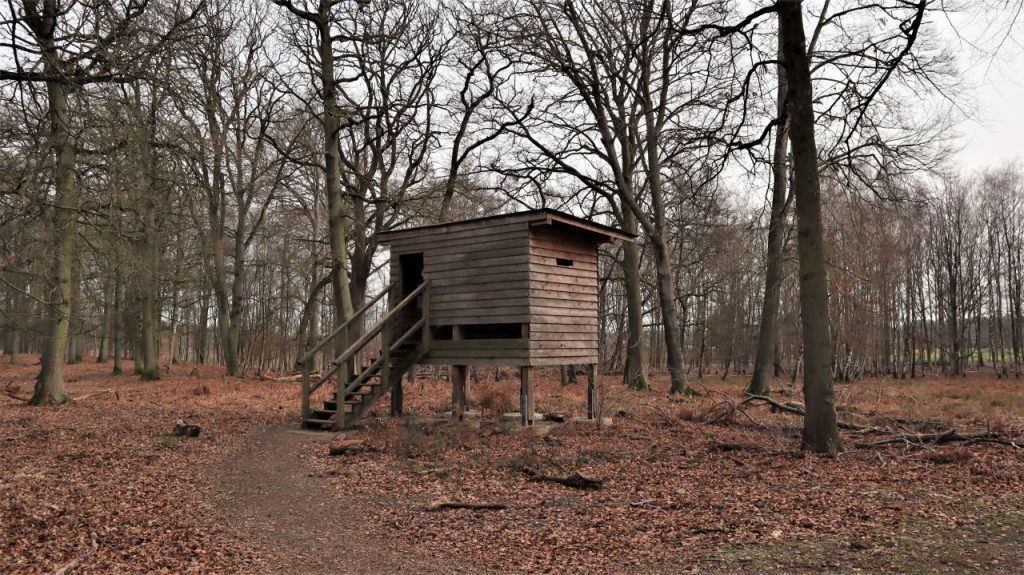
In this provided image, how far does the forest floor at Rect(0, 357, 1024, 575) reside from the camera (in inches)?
236

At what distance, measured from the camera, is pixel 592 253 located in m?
15.9

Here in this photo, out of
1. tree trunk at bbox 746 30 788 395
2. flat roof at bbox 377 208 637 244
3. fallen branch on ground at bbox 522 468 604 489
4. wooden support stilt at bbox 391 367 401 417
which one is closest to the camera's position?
fallen branch on ground at bbox 522 468 604 489

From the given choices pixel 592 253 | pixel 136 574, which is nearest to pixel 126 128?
pixel 136 574

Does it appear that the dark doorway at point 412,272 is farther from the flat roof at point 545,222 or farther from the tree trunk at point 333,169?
the tree trunk at point 333,169

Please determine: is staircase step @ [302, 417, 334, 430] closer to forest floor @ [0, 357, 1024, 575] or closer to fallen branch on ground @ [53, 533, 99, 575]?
forest floor @ [0, 357, 1024, 575]

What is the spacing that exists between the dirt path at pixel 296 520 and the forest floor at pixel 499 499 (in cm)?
4

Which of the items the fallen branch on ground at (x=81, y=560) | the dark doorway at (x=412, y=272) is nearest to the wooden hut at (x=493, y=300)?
the dark doorway at (x=412, y=272)

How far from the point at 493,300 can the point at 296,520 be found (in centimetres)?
717

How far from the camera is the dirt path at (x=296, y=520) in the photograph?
6.11 metres

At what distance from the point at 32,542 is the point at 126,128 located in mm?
5699

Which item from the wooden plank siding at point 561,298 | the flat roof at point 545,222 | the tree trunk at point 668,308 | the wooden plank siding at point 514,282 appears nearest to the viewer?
the flat roof at point 545,222

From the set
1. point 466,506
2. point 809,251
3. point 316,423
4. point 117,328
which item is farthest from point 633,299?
point 117,328

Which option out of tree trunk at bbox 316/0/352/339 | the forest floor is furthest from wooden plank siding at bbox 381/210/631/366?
tree trunk at bbox 316/0/352/339

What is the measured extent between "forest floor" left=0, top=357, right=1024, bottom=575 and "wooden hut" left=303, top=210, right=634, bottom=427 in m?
1.29
